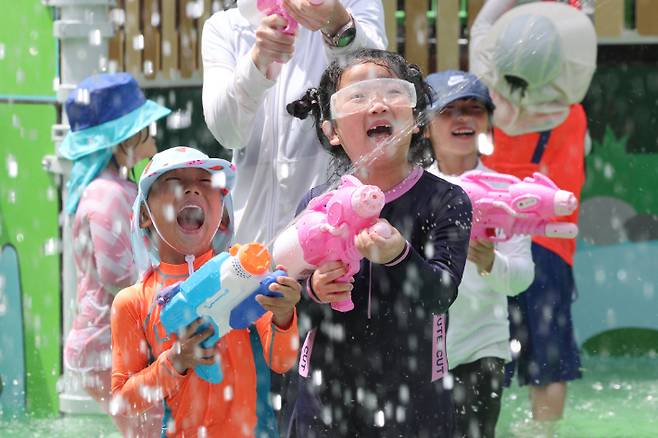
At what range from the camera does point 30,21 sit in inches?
266

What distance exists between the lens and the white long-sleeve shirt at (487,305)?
4668mm

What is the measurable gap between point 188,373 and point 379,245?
0.69 metres

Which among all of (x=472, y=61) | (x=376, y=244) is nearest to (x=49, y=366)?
(x=472, y=61)

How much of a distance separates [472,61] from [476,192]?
2197 mm

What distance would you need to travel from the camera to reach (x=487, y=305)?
4.82m

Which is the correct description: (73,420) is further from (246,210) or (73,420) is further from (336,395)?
(336,395)

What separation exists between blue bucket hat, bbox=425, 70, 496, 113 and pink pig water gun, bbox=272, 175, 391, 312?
1699 millimetres

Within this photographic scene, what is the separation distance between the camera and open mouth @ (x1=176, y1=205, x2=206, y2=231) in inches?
144

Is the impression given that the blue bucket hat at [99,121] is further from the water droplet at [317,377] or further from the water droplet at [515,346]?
the water droplet at [317,377]

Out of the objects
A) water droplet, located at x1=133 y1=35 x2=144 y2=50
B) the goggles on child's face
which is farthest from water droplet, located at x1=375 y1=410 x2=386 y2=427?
water droplet, located at x1=133 y1=35 x2=144 y2=50

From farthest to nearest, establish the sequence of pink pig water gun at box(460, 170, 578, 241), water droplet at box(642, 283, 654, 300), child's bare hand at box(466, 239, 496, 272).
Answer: water droplet at box(642, 283, 654, 300)
child's bare hand at box(466, 239, 496, 272)
pink pig water gun at box(460, 170, 578, 241)

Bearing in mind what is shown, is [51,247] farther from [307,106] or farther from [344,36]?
[344,36]

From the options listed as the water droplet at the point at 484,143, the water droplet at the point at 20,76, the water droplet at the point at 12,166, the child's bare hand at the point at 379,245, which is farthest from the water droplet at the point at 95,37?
the child's bare hand at the point at 379,245

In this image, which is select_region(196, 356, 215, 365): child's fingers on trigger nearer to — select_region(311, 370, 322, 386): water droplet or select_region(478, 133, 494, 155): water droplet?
select_region(311, 370, 322, 386): water droplet
